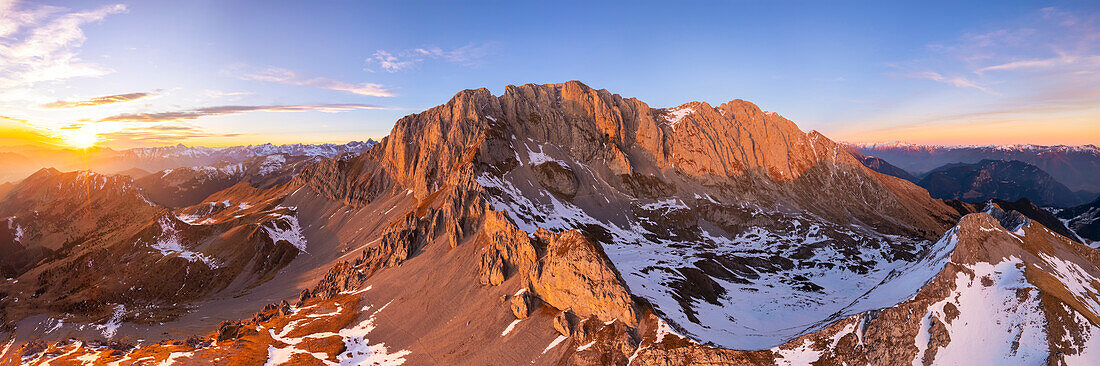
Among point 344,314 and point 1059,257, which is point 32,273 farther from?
point 1059,257

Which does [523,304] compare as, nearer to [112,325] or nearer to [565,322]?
[565,322]

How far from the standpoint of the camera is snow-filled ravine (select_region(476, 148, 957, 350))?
89688 millimetres

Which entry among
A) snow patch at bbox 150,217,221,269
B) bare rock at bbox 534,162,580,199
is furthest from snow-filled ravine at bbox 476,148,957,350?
snow patch at bbox 150,217,221,269

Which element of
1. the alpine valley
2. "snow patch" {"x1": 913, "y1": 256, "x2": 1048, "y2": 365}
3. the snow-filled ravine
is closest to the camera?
"snow patch" {"x1": 913, "y1": 256, "x2": 1048, "y2": 365}

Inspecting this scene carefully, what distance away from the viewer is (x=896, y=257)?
6649 inches

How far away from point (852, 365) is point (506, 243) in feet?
242

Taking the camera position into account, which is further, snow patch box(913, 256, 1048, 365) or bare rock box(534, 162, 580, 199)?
bare rock box(534, 162, 580, 199)

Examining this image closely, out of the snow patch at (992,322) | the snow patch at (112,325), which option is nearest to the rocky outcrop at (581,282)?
the snow patch at (992,322)

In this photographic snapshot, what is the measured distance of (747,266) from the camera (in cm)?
14825

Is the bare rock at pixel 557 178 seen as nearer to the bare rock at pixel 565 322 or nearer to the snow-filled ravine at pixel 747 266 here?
the snow-filled ravine at pixel 747 266

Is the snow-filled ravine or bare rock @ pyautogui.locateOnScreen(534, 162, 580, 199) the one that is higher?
bare rock @ pyautogui.locateOnScreen(534, 162, 580, 199)

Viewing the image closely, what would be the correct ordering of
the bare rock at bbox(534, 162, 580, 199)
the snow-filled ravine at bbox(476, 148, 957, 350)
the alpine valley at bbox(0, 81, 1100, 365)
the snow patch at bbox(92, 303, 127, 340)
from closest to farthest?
1. the alpine valley at bbox(0, 81, 1100, 365)
2. the snow-filled ravine at bbox(476, 148, 957, 350)
3. the snow patch at bbox(92, 303, 127, 340)
4. the bare rock at bbox(534, 162, 580, 199)

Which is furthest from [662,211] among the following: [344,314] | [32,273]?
[32,273]

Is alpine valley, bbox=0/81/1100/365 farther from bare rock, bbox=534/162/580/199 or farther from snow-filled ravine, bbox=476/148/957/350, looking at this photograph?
snow-filled ravine, bbox=476/148/957/350
